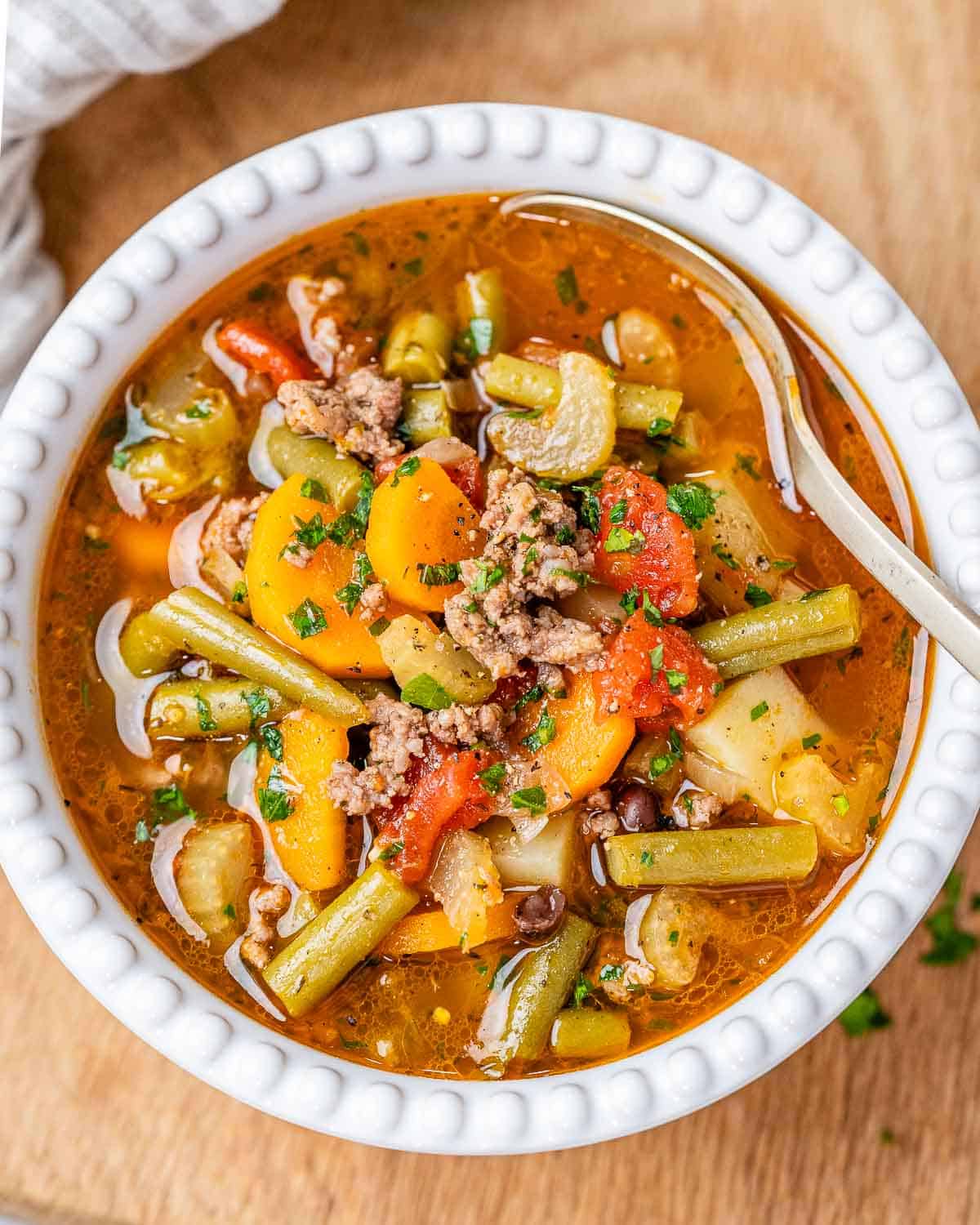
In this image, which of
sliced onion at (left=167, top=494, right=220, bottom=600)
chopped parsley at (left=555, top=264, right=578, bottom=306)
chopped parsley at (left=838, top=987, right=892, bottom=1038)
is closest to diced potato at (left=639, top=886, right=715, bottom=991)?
chopped parsley at (left=838, top=987, right=892, bottom=1038)

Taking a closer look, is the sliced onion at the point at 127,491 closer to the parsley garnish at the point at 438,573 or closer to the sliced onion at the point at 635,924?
the parsley garnish at the point at 438,573

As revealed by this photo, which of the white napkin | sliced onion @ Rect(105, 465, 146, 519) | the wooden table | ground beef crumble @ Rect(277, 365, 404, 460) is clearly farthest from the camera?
the wooden table

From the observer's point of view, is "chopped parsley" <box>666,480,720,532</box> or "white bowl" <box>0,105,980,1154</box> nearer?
"white bowl" <box>0,105,980,1154</box>

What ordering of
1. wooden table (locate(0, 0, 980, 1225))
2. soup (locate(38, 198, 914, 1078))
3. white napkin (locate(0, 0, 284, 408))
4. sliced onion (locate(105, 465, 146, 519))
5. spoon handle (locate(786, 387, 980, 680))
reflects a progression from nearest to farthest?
spoon handle (locate(786, 387, 980, 680)), soup (locate(38, 198, 914, 1078)), sliced onion (locate(105, 465, 146, 519)), white napkin (locate(0, 0, 284, 408)), wooden table (locate(0, 0, 980, 1225))

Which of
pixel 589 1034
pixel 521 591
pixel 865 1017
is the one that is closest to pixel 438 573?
pixel 521 591

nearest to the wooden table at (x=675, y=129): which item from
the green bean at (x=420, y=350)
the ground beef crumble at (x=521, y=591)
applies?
the green bean at (x=420, y=350)

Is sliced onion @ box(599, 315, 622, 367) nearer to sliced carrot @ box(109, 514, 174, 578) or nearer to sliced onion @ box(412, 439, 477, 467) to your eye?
sliced onion @ box(412, 439, 477, 467)

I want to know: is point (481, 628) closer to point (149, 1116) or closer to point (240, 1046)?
point (240, 1046)

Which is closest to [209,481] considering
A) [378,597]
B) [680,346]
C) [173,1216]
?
[378,597]
